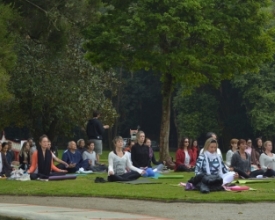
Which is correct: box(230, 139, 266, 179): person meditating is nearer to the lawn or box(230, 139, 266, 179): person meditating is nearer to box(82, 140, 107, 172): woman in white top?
the lawn

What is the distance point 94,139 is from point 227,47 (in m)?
7.32

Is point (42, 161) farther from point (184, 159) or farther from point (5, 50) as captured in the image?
point (184, 159)

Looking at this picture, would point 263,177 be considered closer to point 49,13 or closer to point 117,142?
point 117,142

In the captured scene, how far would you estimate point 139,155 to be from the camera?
26094 millimetres

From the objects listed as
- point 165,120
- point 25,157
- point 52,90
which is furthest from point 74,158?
point 52,90

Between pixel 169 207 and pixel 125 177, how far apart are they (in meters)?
6.43

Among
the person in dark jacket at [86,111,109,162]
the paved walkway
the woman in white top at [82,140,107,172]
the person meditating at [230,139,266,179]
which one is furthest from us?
the person in dark jacket at [86,111,109,162]

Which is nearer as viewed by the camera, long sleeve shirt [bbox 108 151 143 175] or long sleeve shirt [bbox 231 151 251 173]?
long sleeve shirt [bbox 108 151 143 175]

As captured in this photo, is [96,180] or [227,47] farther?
[227,47]

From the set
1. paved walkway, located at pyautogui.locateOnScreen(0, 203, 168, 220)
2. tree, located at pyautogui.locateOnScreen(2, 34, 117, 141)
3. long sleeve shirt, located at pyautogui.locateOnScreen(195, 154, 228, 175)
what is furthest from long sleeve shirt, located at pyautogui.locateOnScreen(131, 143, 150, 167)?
tree, located at pyautogui.locateOnScreen(2, 34, 117, 141)

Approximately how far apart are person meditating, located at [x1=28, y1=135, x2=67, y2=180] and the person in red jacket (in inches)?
257

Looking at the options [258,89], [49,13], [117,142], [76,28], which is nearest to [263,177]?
[117,142]

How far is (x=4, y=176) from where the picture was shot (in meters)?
24.5

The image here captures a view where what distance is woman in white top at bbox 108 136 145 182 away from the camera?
2197 centimetres
